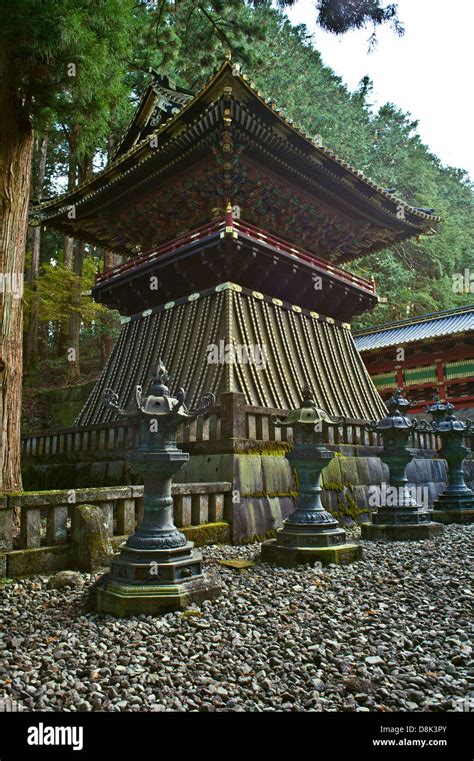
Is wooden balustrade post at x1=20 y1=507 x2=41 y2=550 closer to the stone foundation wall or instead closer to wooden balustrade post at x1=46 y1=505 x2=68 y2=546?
the stone foundation wall

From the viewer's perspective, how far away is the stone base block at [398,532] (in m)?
6.86

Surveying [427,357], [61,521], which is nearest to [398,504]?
[61,521]

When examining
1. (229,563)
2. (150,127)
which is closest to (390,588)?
(229,563)

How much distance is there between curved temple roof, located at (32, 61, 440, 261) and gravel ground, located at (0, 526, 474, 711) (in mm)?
8670

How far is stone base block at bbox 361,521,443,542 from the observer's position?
6863 millimetres

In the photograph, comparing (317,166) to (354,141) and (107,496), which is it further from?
(354,141)

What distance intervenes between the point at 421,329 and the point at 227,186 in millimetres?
11083

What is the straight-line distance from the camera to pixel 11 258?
604 centimetres

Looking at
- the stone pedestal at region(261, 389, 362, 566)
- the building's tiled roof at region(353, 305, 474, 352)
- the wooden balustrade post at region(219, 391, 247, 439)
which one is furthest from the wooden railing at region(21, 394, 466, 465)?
the building's tiled roof at region(353, 305, 474, 352)

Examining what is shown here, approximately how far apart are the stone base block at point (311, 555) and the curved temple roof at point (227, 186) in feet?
26.5

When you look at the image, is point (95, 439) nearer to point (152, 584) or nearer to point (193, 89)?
point (152, 584)

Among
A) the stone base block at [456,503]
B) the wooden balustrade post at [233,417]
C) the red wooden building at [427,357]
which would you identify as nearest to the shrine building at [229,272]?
the wooden balustrade post at [233,417]

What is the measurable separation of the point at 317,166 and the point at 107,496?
9531 mm

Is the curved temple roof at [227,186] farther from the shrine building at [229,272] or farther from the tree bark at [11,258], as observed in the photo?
the tree bark at [11,258]
